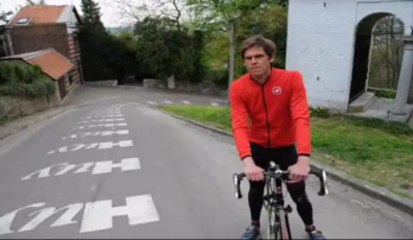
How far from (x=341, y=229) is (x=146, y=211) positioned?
2.34 m

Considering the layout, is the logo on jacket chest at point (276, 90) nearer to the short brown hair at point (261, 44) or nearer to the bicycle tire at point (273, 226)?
the short brown hair at point (261, 44)

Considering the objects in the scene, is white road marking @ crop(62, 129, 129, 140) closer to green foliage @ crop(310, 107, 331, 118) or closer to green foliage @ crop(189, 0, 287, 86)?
green foliage @ crop(310, 107, 331, 118)

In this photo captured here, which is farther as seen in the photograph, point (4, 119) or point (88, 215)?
point (4, 119)

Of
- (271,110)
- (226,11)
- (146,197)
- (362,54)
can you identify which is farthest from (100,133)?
(226,11)

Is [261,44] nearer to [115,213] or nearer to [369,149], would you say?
[115,213]

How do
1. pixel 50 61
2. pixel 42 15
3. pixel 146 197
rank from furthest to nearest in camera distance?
pixel 42 15 < pixel 50 61 < pixel 146 197

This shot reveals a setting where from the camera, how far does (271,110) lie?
10.6 ft

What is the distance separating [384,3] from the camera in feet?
36.3

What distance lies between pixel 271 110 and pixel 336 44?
991 cm

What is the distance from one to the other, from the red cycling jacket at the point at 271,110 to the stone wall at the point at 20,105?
18535 millimetres

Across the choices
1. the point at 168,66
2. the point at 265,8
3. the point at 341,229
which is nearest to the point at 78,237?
the point at 341,229

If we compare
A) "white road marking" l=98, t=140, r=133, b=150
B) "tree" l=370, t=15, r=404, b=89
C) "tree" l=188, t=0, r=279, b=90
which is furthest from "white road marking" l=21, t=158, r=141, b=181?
"tree" l=188, t=0, r=279, b=90

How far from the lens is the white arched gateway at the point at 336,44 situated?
1107 cm

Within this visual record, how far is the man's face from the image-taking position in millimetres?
3059
